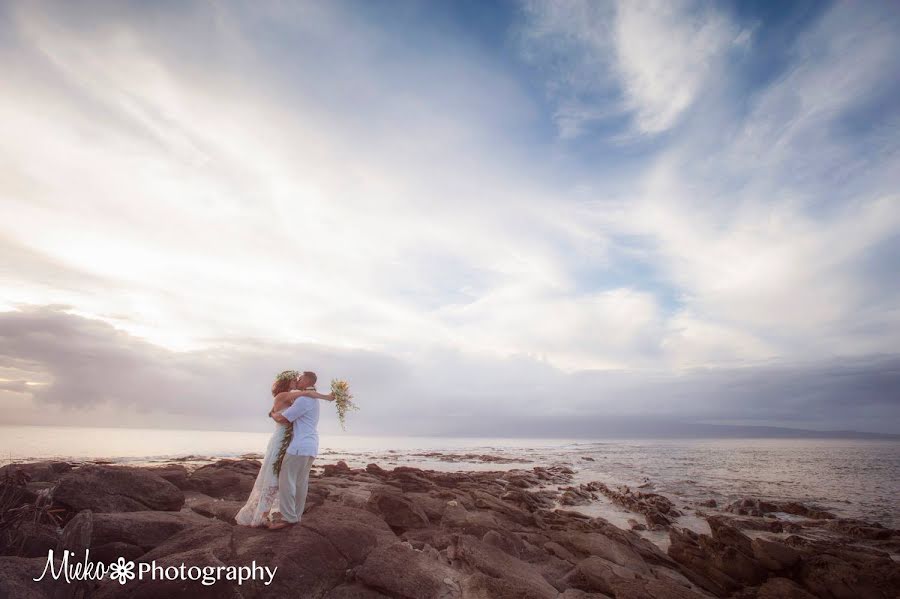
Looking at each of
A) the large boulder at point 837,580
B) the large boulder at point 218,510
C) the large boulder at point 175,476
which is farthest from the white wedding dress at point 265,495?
the large boulder at point 837,580

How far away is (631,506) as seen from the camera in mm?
23000

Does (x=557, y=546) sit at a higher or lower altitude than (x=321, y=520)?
lower

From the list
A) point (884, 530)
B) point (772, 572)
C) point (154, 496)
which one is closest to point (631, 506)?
point (884, 530)

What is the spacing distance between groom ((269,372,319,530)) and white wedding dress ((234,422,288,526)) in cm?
21

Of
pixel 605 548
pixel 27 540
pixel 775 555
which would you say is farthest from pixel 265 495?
pixel 775 555

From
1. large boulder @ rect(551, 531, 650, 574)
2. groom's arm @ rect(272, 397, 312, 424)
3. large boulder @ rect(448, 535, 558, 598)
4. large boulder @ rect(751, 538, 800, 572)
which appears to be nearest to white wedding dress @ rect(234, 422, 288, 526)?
groom's arm @ rect(272, 397, 312, 424)

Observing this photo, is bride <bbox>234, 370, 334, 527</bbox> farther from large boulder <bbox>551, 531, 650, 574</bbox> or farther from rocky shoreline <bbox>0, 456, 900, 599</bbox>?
large boulder <bbox>551, 531, 650, 574</bbox>

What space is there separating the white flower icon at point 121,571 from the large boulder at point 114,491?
407 centimetres

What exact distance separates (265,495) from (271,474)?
1.60ft

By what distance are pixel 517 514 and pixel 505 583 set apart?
29.1ft

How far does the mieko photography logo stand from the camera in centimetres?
628

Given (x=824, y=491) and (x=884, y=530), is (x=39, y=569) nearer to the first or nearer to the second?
(x=884, y=530)

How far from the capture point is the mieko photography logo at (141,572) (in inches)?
247

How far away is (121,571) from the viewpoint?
6.57 meters
